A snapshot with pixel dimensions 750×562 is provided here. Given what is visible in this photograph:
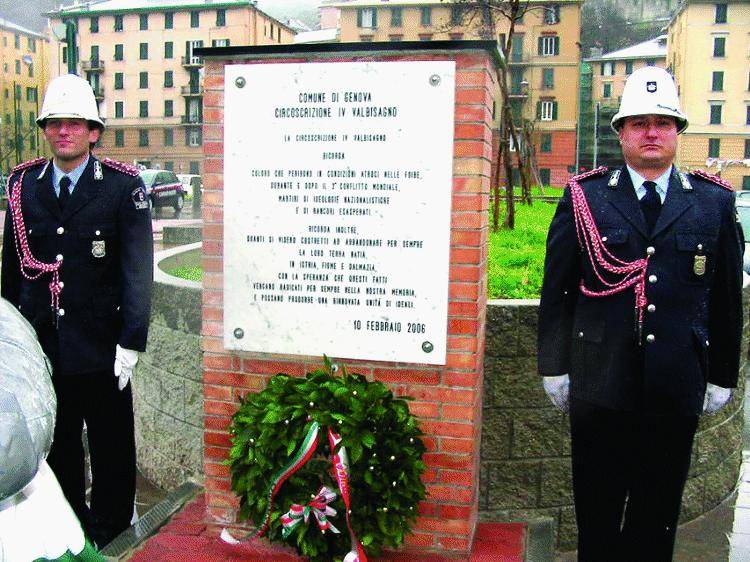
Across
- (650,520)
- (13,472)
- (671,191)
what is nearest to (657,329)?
(671,191)

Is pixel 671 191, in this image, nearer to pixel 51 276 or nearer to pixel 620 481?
pixel 620 481

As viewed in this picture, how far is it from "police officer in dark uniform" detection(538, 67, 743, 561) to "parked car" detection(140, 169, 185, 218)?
31246 millimetres

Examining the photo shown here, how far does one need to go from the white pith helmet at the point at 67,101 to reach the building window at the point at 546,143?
205 ft

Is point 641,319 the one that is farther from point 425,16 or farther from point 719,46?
point 425,16

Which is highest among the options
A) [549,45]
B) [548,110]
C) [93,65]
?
[549,45]

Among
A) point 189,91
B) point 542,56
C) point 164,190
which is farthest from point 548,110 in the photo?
point 164,190

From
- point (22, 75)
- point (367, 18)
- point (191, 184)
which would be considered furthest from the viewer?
point (22, 75)

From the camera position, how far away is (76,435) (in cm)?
383

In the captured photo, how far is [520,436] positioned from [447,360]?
94 cm

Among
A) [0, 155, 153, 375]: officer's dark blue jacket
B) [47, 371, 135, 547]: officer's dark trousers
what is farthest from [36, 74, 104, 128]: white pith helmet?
[47, 371, 135, 547]: officer's dark trousers

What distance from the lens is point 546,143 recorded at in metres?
64.3

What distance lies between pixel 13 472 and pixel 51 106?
2743 millimetres

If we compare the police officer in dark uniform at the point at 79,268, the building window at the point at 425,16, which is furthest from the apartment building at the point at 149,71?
the police officer in dark uniform at the point at 79,268

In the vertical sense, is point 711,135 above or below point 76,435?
above
